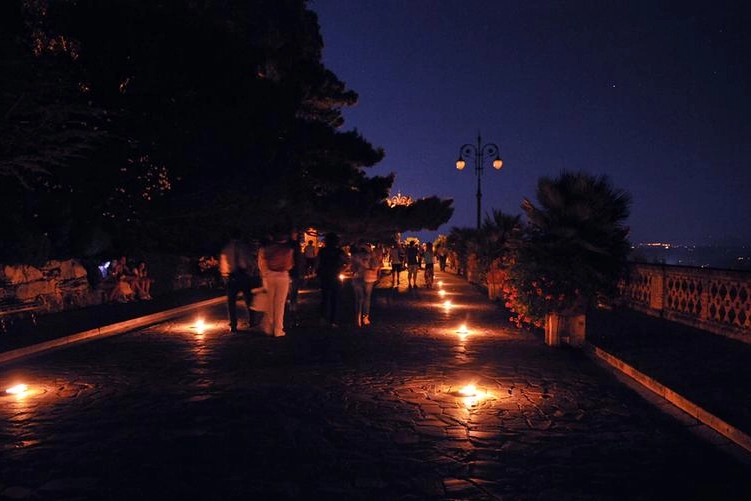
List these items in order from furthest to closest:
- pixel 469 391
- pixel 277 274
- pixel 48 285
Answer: pixel 48 285, pixel 277 274, pixel 469 391

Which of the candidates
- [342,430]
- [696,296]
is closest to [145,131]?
[696,296]

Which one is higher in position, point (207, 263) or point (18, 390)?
point (207, 263)

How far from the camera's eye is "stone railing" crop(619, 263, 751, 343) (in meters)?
13.3

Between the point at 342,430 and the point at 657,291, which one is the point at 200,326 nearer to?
the point at 342,430

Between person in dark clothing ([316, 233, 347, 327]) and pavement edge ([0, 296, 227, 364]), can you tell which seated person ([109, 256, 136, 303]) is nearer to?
pavement edge ([0, 296, 227, 364])

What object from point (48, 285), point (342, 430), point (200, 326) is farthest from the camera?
point (48, 285)

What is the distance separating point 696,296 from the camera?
15688 mm

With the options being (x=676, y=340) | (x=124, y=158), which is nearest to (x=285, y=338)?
(x=676, y=340)

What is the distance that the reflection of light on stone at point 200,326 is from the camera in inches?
608

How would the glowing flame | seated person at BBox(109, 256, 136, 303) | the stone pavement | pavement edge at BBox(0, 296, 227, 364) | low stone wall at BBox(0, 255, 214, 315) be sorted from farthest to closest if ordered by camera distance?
seated person at BBox(109, 256, 136, 303) < low stone wall at BBox(0, 255, 214, 315) < pavement edge at BBox(0, 296, 227, 364) < the glowing flame < the stone pavement

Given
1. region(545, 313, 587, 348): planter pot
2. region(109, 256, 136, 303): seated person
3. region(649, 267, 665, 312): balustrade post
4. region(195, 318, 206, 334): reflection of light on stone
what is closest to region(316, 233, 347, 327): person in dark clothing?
region(195, 318, 206, 334): reflection of light on stone

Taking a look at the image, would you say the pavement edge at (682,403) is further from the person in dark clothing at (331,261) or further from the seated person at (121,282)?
the seated person at (121,282)

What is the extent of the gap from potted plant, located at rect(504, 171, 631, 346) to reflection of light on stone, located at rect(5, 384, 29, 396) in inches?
320

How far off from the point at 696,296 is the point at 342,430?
37.8ft
